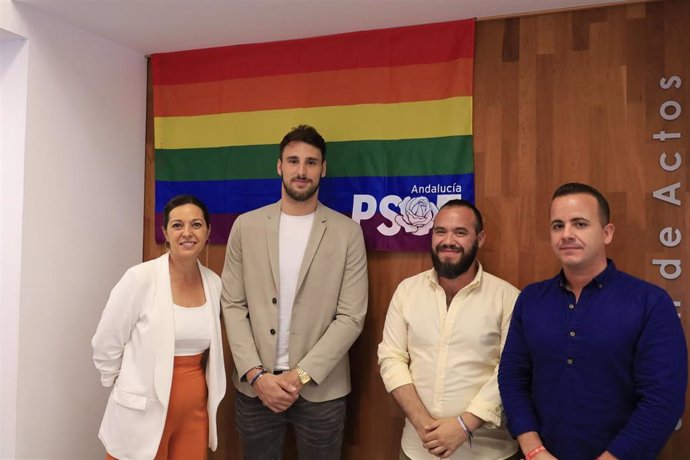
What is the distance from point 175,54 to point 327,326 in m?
1.97

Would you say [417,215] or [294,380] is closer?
[294,380]

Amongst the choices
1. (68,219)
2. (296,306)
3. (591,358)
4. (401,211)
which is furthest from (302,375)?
(68,219)

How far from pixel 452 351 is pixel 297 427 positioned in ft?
2.87

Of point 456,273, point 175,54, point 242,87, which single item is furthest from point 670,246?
point 175,54

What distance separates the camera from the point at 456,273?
261cm

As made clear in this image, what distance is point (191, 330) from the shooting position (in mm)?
2656

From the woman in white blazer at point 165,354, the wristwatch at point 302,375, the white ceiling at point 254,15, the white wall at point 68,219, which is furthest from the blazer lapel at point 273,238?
the white wall at point 68,219

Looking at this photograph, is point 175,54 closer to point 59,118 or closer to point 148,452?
point 59,118

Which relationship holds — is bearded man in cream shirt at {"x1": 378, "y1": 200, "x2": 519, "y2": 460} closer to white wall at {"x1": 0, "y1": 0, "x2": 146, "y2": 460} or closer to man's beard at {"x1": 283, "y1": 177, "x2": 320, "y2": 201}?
man's beard at {"x1": 283, "y1": 177, "x2": 320, "y2": 201}

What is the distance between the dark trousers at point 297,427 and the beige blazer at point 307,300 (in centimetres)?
A: 6

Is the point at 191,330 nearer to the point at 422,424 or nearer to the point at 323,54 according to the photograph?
the point at 422,424

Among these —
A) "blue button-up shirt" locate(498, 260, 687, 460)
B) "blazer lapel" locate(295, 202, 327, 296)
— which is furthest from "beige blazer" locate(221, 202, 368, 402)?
"blue button-up shirt" locate(498, 260, 687, 460)

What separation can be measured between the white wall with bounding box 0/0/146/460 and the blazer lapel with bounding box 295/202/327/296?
4.26 ft

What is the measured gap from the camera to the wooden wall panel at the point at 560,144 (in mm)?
2828
